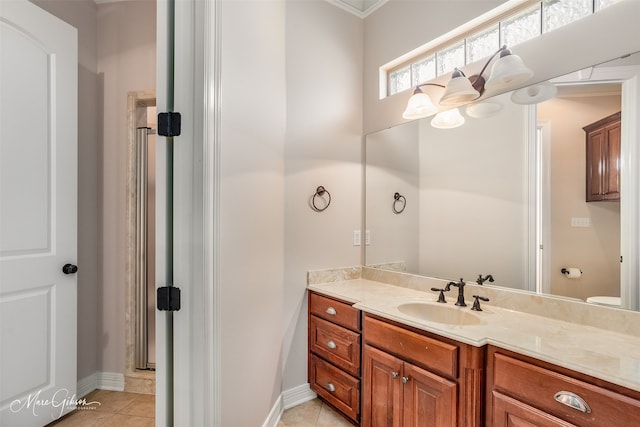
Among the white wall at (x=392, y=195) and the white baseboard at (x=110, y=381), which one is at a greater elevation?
the white wall at (x=392, y=195)

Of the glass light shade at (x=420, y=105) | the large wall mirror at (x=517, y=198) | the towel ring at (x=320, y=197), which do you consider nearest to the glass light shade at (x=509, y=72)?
the large wall mirror at (x=517, y=198)

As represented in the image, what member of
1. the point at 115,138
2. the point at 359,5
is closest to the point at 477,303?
the point at 359,5

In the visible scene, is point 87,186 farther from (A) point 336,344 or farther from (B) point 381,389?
(B) point 381,389

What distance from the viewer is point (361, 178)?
242 cm

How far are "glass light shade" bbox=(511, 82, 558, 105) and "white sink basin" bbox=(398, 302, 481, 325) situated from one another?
1.15 meters

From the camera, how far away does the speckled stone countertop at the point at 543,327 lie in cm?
98

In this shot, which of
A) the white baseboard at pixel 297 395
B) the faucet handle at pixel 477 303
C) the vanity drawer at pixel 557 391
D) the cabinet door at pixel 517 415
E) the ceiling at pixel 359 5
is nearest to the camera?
the vanity drawer at pixel 557 391

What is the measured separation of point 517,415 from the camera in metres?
1.08

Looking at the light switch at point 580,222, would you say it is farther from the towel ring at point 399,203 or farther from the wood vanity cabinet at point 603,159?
the towel ring at point 399,203

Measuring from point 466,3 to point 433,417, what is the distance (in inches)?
88.8

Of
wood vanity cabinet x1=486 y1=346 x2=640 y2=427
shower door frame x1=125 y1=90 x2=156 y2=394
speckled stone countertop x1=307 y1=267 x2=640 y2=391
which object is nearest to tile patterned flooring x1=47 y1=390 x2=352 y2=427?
shower door frame x1=125 y1=90 x2=156 y2=394

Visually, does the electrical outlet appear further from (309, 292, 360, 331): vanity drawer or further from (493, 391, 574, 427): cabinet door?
(493, 391, 574, 427): cabinet door

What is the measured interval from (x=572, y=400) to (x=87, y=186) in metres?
2.88

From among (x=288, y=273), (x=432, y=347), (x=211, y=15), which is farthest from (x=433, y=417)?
(x=211, y=15)
